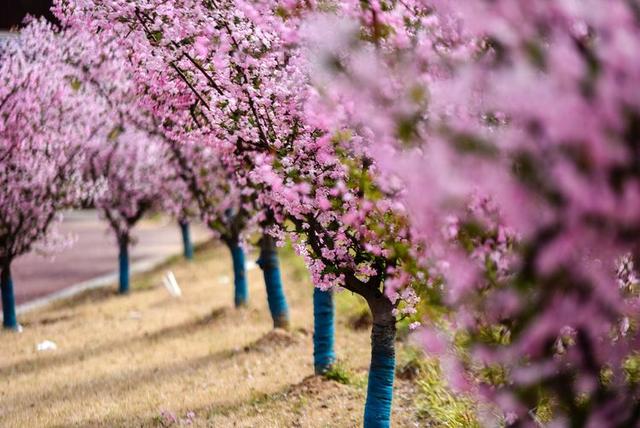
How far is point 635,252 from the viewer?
3.59m

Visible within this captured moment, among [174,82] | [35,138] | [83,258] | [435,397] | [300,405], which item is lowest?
[83,258]

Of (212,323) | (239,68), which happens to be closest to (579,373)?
(239,68)

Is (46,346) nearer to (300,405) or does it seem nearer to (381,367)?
(300,405)

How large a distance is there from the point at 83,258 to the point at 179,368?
17.8 meters

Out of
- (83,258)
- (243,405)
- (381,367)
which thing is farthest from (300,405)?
(83,258)

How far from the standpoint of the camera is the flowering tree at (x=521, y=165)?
272cm

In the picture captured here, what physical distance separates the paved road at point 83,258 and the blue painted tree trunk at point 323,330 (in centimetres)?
866

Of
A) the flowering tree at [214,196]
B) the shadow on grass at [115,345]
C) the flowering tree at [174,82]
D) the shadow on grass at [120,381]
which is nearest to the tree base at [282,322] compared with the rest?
the shadow on grass at [120,381]

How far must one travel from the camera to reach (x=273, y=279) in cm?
1215

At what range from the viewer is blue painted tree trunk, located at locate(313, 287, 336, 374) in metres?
9.16

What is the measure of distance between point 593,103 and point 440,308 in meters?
1.64

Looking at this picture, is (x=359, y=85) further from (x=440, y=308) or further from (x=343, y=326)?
(x=343, y=326)

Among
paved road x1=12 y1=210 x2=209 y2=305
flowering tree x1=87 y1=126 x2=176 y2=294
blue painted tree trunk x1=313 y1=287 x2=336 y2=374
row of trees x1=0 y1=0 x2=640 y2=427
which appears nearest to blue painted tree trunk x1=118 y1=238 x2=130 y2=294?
flowering tree x1=87 y1=126 x2=176 y2=294

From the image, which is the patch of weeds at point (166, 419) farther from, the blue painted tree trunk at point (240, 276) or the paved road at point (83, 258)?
the paved road at point (83, 258)
